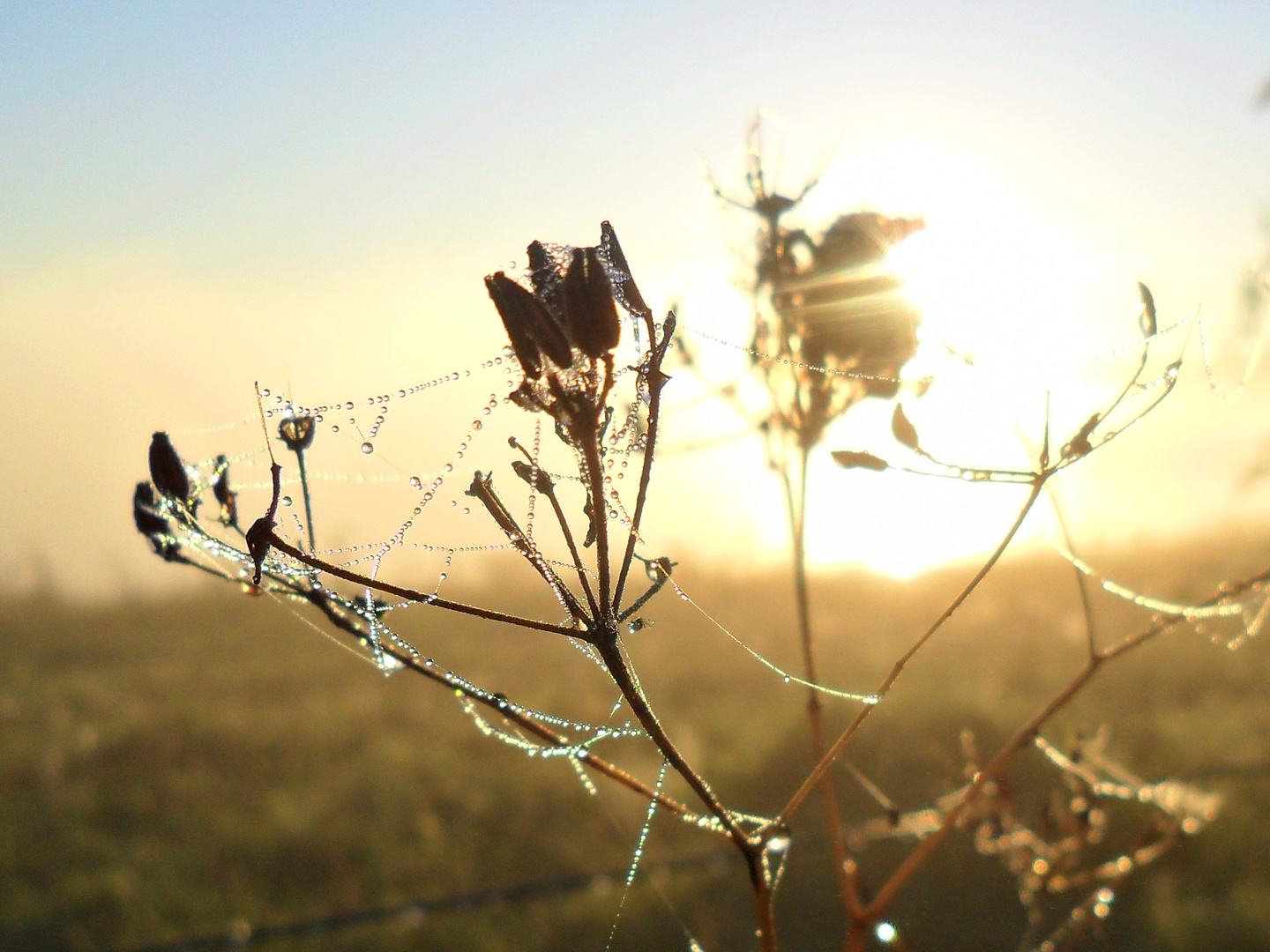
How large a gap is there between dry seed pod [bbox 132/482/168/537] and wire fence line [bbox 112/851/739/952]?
172cm

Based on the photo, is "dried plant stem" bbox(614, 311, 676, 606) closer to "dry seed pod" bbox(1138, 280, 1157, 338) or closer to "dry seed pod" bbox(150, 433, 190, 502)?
"dry seed pod" bbox(150, 433, 190, 502)

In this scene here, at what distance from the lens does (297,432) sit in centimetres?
91

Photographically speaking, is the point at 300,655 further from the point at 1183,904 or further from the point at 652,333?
the point at 652,333

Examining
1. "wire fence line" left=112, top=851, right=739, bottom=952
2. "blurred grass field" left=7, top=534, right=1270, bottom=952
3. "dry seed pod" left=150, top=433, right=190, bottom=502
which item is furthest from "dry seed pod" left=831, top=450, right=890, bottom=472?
"wire fence line" left=112, top=851, right=739, bottom=952

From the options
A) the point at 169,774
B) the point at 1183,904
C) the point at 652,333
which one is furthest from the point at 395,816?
the point at 652,333

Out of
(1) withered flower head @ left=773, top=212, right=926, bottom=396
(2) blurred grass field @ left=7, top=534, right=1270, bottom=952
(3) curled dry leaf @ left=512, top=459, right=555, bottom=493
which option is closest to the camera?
(3) curled dry leaf @ left=512, top=459, right=555, bottom=493

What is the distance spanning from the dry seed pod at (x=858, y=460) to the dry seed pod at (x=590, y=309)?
0.40 meters

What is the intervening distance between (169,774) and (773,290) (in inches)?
234

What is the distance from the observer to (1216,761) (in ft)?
16.3

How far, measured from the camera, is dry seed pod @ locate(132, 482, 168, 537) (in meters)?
0.94

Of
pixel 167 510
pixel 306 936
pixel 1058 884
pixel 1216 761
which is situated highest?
pixel 167 510

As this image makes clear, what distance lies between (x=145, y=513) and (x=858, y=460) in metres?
0.76

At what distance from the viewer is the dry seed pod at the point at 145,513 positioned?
944mm

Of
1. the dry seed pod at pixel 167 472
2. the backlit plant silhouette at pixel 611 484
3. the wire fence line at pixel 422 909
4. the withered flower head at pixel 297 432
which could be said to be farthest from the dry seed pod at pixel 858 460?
the wire fence line at pixel 422 909
